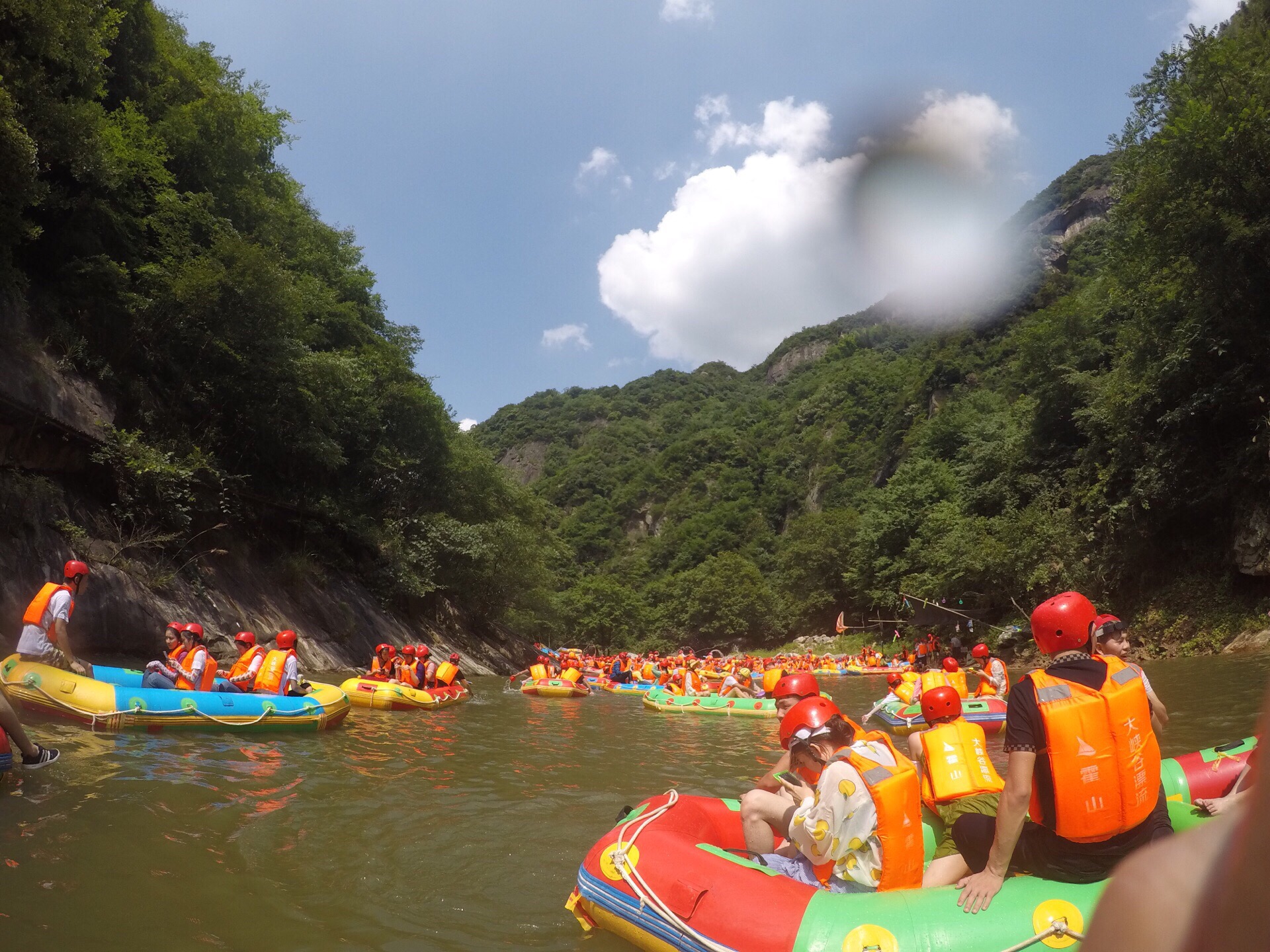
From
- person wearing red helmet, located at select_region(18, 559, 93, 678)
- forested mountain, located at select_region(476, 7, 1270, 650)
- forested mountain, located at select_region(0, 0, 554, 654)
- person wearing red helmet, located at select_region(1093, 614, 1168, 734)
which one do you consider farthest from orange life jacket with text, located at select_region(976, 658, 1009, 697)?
forested mountain, located at select_region(0, 0, 554, 654)

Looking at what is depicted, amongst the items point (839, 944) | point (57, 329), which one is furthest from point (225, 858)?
point (57, 329)

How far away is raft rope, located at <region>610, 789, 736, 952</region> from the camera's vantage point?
3.88 m

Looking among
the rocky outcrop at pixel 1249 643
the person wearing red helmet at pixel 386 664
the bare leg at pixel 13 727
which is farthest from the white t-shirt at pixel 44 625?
the rocky outcrop at pixel 1249 643

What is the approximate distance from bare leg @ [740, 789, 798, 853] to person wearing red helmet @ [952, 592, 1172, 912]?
165cm

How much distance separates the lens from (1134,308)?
2536 centimetres

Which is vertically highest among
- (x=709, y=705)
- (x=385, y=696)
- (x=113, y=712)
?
(x=113, y=712)

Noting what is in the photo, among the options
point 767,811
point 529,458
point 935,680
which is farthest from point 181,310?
point 529,458

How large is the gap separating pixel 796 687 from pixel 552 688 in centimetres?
1531

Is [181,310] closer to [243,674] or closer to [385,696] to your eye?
[385,696]

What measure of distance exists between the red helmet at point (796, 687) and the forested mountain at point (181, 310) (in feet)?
45.4

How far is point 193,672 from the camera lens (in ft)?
33.0

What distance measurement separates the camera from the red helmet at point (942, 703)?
5207mm

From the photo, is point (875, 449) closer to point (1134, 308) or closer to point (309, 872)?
point (1134, 308)

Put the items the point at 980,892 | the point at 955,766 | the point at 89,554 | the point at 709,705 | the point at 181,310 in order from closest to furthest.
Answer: the point at 980,892
the point at 955,766
the point at 89,554
the point at 709,705
the point at 181,310
